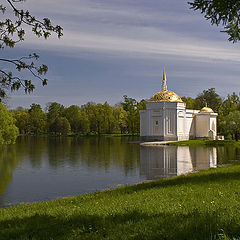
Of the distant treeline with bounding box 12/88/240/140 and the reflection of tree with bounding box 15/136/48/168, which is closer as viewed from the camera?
the reflection of tree with bounding box 15/136/48/168

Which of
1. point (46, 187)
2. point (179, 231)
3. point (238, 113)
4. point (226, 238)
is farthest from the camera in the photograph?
point (238, 113)

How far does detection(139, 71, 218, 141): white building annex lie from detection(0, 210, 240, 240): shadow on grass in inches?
1883

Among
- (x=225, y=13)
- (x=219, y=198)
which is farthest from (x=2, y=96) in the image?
(x=225, y=13)

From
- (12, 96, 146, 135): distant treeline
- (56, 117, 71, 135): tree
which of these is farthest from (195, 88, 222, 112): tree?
(56, 117, 71, 135): tree

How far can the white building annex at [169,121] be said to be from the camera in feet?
177

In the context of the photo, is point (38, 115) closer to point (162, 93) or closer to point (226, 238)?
point (162, 93)

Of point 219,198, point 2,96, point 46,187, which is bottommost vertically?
point 46,187

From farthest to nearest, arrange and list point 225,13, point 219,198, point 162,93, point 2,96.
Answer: point 162,93 → point 225,13 → point 219,198 → point 2,96

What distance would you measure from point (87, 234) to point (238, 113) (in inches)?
1853

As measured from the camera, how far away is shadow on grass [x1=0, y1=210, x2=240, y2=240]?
5.03 meters

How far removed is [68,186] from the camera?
15688 millimetres

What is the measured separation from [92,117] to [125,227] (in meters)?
88.3

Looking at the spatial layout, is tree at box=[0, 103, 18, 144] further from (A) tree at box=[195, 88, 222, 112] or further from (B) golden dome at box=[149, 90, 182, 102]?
(A) tree at box=[195, 88, 222, 112]

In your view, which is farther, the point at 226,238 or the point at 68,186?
the point at 68,186
